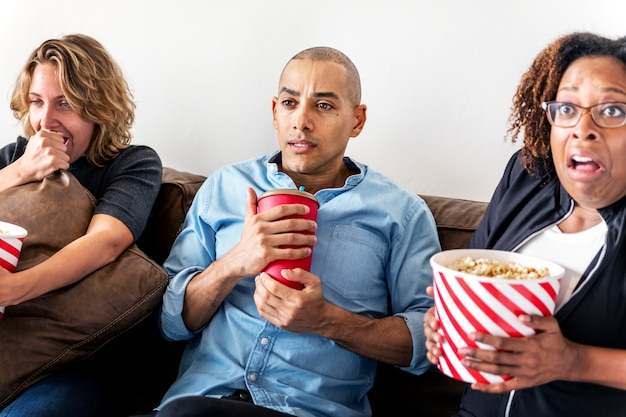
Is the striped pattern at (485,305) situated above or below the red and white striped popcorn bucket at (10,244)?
above

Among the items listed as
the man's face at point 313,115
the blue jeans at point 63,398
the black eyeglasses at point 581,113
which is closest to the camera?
the black eyeglasses at point 581,113

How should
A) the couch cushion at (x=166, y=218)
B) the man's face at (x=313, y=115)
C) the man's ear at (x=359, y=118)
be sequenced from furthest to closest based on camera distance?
1. the couch cushion at (x=166, y=218)
2. the man's ear at (x=359, y=118)
3. the man's face at (x=313, y=115)

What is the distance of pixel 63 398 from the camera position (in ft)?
5.16

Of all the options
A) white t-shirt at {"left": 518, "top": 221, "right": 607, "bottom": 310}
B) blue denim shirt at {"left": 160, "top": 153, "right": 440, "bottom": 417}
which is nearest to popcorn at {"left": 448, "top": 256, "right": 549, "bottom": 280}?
white t-shirt at {"left": 518, "top": 221, "right": 607, "bottom": 310}

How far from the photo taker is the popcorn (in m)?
1.16

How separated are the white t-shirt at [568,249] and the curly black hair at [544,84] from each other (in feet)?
0.52

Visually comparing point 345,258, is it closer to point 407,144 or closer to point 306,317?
point 306,317

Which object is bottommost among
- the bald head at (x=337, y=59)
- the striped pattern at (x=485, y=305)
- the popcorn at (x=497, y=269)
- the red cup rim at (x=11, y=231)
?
the red cup rim at (x=11, y=231)

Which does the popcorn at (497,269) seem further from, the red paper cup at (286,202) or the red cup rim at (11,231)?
the red cup rim at (11,231)

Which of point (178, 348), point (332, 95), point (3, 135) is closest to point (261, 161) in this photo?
point (332, 95)

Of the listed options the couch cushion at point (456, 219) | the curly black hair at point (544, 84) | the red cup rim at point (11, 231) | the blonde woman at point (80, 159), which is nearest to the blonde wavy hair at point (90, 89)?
the blonde woman at point (80, 159)

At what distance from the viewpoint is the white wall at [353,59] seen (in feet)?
6.20

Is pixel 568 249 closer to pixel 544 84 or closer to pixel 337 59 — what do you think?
pixel 544 84

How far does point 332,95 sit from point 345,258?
1.33 feet
